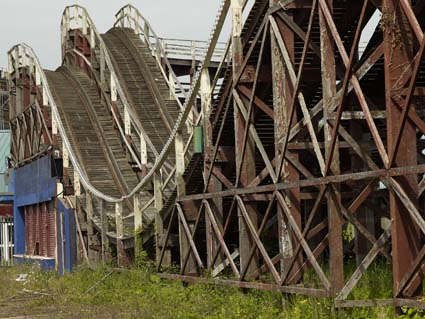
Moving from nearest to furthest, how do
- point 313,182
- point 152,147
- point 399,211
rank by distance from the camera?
point 399,211
point 313,182
point 152,147

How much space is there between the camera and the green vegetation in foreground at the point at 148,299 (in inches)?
407

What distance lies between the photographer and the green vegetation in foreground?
10.3m

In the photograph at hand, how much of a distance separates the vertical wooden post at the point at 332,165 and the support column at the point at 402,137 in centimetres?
139

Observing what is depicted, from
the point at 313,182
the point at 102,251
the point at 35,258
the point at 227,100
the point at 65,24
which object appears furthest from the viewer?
the point at 65,24

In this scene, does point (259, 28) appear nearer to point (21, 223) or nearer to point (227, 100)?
point (227, 100)

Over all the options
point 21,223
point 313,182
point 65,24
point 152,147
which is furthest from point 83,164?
point 313,182

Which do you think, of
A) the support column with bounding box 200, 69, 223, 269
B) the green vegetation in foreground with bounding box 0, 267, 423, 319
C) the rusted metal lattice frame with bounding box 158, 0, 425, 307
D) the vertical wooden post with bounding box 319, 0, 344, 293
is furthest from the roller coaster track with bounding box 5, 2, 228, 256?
the vertical wooden post with bounding box 319, 0, 344, 293

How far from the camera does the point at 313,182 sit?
35.5 feet

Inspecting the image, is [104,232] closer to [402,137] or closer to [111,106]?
[111,106]

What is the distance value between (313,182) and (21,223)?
2080 cm

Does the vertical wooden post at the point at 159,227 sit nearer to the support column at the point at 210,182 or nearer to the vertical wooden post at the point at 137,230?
the vertical wooden post at the point at 137,230

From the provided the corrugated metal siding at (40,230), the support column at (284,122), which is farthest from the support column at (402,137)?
the corrugated metal siding at (40,230)

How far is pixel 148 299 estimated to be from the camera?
50.4 feet

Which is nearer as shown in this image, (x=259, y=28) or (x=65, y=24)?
(x=259, y=28)
